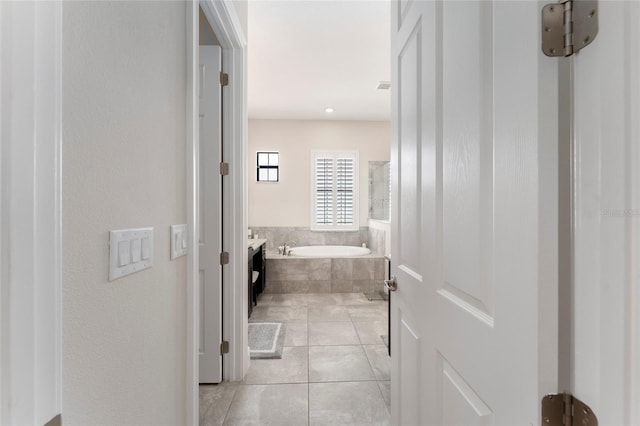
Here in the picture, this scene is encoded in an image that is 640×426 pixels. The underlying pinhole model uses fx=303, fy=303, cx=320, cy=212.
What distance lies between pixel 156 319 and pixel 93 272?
0.34 meters

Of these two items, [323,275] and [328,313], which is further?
[323,275]

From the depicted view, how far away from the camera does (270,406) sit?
1.85 metres

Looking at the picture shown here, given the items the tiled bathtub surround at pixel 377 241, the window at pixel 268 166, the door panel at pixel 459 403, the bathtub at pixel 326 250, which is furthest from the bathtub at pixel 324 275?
the door panel at pixel 459 403

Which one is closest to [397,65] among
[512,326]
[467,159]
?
[467,159]

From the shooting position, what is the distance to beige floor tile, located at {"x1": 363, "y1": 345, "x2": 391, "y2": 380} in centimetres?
220

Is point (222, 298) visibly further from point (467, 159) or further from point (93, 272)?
point (467, 159)

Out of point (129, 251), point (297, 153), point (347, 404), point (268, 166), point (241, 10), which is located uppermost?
point (241, 10)

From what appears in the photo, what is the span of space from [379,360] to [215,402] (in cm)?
124

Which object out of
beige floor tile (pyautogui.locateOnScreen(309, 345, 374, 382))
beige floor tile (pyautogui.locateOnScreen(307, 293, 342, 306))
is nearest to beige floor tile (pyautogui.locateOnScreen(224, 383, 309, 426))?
beige floor tile (pyautogui.locateOnScreen(309, 345, 374, 382))

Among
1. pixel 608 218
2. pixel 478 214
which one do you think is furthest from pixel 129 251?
pixel 608 218

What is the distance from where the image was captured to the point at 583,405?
0.49m

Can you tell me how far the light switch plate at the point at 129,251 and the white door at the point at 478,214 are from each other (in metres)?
0.87

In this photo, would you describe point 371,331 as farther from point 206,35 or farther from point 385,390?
point 206,35

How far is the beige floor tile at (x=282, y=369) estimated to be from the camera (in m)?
2.14
